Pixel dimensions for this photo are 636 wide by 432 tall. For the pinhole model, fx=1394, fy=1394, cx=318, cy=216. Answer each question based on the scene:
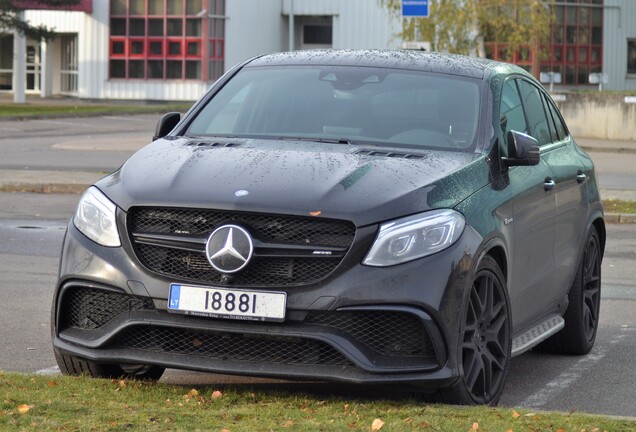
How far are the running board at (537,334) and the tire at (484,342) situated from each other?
338mm

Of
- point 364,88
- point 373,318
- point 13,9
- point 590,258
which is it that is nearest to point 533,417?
point 373,318

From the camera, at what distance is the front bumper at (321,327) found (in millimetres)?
5887

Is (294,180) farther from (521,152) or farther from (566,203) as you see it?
(566,203)

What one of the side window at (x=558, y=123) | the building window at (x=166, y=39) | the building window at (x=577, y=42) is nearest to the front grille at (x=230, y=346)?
the side window at (x=558, y=123)

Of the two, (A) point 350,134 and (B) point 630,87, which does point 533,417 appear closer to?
(A) point 350,134

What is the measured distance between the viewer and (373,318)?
596cm

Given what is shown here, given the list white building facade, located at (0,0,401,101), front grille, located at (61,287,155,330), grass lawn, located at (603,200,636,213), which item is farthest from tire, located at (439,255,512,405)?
white building facade, located at (0,0,401,101)

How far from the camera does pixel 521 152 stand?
708 cm

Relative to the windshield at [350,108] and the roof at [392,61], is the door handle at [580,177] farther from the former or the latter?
the windshield at [350,108]

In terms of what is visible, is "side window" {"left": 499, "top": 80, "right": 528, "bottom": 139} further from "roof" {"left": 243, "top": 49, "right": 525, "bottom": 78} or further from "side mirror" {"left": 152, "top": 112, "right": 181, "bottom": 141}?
"side mirror" {"left": 152, "top": 112, "right": 181, "bottom": 141}

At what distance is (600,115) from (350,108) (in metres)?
29.7

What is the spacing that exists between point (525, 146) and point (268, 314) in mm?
1904


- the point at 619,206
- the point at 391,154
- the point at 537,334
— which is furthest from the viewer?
the point at 619,206

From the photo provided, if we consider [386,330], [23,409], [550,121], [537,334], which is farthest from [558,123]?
[23,409]
